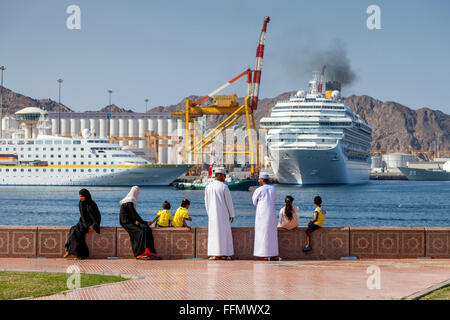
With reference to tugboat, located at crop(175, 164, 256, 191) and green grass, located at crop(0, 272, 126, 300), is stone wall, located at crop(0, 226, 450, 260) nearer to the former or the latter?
green grass, located at crop(0, 272, 126, 300)

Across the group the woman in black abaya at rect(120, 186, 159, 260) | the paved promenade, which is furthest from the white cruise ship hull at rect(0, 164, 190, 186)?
the paved promenade

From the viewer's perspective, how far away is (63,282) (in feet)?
32.0

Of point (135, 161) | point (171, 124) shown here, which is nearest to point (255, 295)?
point (135, 161)

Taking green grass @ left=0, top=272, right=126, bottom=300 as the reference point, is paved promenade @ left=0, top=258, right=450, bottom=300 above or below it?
below

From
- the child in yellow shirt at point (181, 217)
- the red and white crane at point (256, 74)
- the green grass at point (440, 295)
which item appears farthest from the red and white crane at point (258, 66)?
the green grass at point (440, 295)

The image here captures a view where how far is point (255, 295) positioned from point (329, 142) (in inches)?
3049

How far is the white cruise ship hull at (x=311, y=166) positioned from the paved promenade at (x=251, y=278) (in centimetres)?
7218

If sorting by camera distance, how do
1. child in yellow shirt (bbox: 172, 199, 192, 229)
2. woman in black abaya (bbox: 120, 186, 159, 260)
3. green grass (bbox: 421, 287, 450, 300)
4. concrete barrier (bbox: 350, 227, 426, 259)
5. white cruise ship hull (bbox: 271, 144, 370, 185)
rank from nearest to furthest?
green grass (bbox: 421, 287, 450, 300)
woman in black abaya (bbox: 120, 186, 159, 260)
concrete barrier (bbox: 350, 227, 426, 259)
child in yellow shirt (bbox: 172, 199, 192, 229)
white cruise ship hull (bbox: 271, 144, 370, 185)

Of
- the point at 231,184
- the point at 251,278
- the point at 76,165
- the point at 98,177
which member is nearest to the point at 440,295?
the point at 251,278

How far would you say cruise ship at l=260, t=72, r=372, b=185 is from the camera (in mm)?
84812

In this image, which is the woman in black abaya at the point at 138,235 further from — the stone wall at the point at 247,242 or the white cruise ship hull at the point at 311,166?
the white cruise ship hull at the point at 311,166

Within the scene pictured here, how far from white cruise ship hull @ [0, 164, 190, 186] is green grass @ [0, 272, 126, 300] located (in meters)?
84.1

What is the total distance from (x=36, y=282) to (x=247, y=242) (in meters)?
4.48

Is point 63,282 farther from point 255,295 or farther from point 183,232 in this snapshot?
point 183,232
